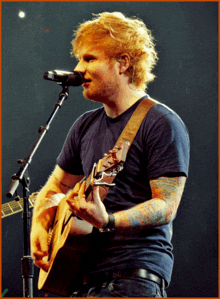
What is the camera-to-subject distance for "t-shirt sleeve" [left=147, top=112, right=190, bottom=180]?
1.63 m

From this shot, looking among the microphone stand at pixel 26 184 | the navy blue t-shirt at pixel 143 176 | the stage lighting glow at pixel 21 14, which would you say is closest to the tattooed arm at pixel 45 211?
the microphone stand at pixel 26 184

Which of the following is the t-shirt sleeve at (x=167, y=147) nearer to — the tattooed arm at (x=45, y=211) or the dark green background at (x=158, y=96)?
the tattooed arm at (x=45, y=211)

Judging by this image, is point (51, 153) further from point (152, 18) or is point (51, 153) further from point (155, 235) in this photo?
point (155, 235)

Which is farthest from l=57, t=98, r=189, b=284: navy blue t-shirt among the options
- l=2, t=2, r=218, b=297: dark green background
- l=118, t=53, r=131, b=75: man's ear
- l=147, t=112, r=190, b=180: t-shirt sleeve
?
l=2, t=2, r=218, b=297: dark green background

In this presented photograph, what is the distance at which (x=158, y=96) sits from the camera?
3088mm

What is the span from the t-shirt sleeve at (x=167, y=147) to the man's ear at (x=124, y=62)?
43cm

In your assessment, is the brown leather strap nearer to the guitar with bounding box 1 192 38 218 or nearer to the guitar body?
the guitar body

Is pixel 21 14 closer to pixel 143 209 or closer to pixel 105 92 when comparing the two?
pixel 105 92

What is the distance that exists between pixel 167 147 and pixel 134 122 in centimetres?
24

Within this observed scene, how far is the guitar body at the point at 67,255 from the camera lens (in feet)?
5.25

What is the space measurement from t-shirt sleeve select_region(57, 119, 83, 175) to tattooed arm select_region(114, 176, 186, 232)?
714 millimetres

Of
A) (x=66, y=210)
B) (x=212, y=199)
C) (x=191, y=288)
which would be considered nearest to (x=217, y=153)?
(x=212, y=199)

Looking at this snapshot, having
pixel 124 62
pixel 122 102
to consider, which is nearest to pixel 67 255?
pixel 122 102

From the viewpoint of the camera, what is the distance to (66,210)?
1.87 m
